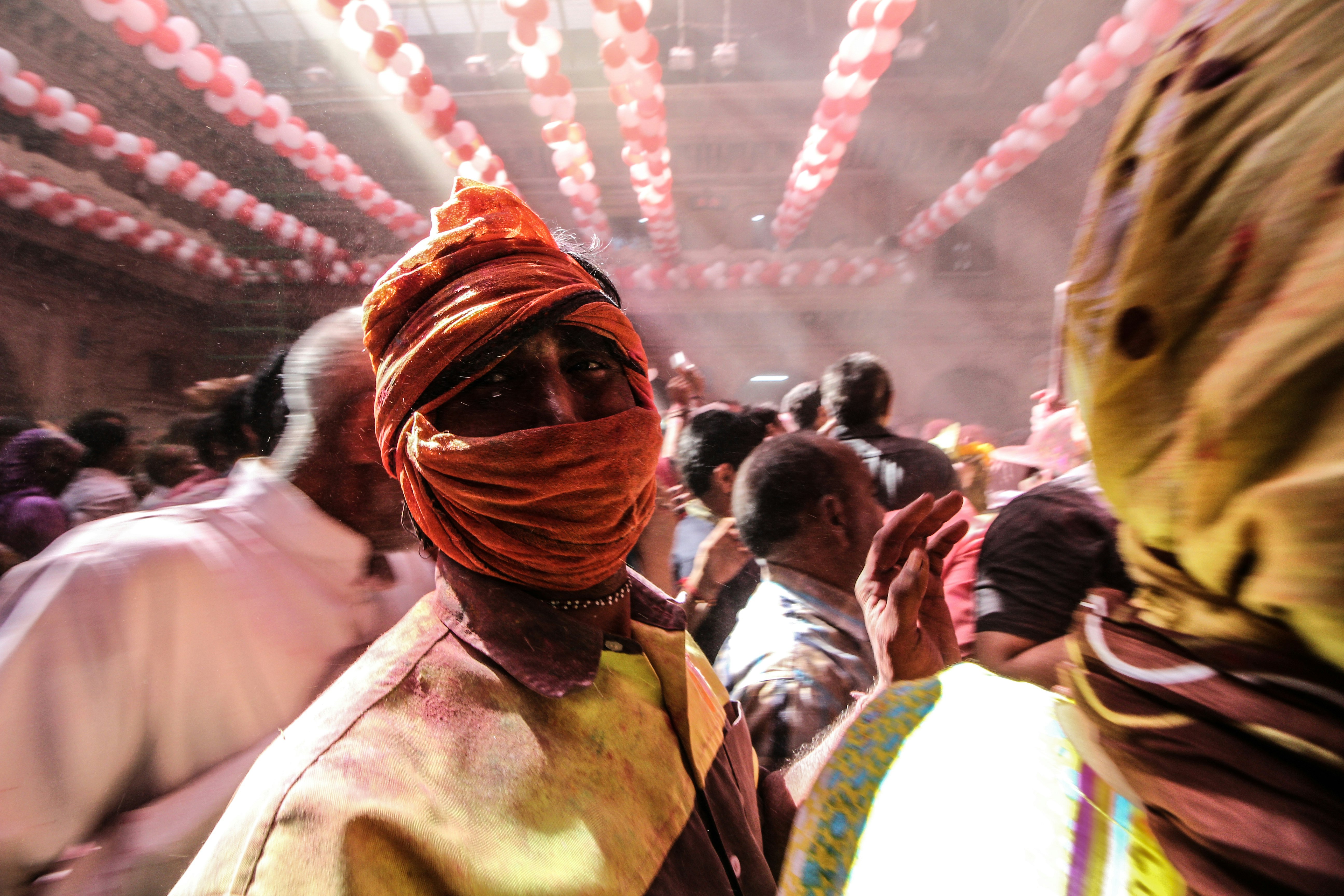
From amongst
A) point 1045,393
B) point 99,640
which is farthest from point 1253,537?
point 1045,393

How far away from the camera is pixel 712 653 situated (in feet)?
8.34

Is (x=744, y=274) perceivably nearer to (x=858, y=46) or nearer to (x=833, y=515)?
(x=858, y=46)

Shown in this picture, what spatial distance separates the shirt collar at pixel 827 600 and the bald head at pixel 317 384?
52.7 inches

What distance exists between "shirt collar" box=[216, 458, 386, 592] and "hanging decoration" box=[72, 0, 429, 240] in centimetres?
79

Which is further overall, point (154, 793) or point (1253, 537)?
point (154, 793)

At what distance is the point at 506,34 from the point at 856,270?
2351 mm

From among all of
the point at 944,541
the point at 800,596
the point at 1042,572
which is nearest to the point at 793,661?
the point at 800,596

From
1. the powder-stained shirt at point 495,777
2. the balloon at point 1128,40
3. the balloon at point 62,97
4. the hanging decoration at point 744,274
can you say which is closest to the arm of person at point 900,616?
the powder-stained shirt at point 495,777

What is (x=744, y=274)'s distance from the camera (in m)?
3.25

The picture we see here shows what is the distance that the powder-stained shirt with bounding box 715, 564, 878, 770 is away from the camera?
61.9 inches

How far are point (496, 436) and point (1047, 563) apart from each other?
1.56m

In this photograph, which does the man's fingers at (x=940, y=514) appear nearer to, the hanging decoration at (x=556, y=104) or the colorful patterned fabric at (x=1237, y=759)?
the colorful patterned fabric at (x=1237, y=759)

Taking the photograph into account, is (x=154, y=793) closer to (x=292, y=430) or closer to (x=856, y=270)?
(x=292, y=430)

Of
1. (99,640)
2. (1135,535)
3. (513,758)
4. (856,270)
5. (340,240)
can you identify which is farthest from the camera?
(856,270)
